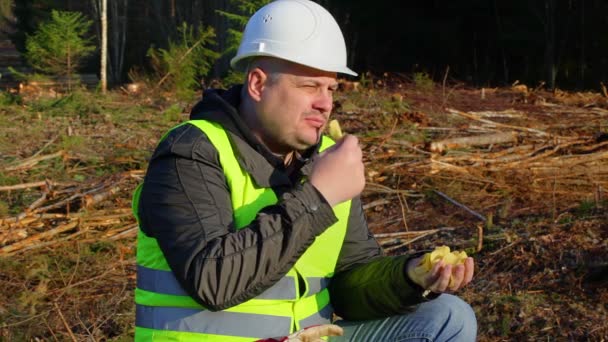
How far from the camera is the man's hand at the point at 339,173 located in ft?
7.95

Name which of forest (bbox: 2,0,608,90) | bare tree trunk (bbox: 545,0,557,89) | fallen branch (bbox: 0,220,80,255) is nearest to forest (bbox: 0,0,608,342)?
fallen branch (bbox: 0,220,80,255)

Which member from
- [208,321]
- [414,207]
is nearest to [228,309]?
[208,321]

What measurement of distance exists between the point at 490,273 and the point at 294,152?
2475mm

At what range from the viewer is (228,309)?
241cm

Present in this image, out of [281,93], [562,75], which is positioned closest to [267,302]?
[281,93]

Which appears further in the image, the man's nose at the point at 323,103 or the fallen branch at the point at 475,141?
the fallen branch at the point at 475,141

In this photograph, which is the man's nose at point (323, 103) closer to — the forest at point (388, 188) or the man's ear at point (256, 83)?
the man's ear at point (256, 83)

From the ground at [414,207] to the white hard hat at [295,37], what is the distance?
6.14 ft

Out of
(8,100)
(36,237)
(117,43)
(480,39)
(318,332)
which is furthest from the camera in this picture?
(117,43)

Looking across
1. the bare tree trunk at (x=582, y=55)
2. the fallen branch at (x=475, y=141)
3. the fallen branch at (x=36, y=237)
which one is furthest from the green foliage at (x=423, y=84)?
the fallen branch at (x=36, y=237)

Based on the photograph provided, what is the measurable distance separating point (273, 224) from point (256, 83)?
1.66 ft

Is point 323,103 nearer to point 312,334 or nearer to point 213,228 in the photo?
point 213,228

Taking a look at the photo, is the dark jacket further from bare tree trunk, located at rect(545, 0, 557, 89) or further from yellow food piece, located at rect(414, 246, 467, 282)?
bare tree trunk, located at rect(545, 0, 557, 89)

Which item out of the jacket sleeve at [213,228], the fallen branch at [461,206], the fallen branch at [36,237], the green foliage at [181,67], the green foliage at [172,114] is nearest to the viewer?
the jacket sleeve at [213,228]
